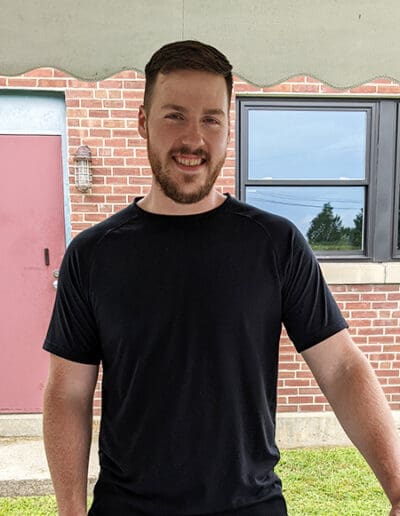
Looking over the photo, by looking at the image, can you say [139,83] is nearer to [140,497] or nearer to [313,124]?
[313,124]

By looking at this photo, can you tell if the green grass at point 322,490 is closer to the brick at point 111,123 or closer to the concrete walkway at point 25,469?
the concrete walkway at point 25,469

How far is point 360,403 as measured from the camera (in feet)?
3.85

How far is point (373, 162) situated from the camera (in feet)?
12.0

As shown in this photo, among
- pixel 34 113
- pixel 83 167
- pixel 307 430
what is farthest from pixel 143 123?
pixel 307 430

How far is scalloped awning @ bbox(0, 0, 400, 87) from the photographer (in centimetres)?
172

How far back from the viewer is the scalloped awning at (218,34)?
1.72 m

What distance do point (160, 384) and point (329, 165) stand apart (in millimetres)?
2942

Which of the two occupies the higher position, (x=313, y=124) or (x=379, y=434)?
(x=313, y=124)

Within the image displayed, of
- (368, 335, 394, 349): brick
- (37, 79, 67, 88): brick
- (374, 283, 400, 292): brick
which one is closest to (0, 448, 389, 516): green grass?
(368, 335, 394, 349): brick

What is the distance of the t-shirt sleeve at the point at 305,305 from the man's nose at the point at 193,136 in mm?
372

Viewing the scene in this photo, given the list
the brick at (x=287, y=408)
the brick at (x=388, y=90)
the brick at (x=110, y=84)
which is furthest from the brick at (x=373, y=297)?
the brick at (x=110, y=84)

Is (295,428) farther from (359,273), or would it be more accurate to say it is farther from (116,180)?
(116,180)

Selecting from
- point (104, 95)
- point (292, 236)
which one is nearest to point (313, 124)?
point (104, 95)

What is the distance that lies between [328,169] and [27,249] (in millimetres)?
2441
